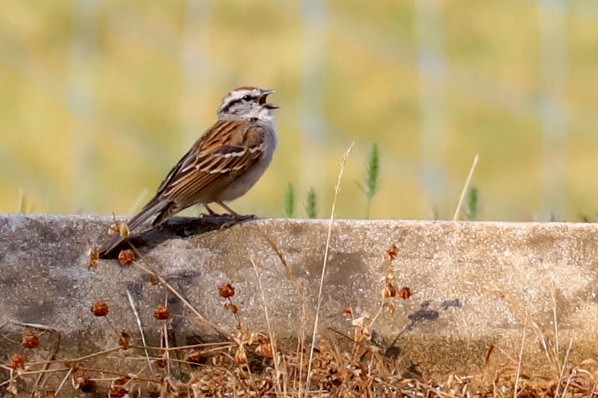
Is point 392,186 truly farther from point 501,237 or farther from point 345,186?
point 501,237

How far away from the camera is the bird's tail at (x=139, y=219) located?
4.25 m

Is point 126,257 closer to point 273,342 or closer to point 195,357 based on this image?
point 195,357

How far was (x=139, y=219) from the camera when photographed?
15.0 feet

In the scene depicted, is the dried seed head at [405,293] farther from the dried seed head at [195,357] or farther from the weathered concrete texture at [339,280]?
the dried seed head at [195,357]

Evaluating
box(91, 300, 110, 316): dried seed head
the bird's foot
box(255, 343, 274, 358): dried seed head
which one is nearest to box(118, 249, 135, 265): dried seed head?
box(91, 300, 110, 316): dried seed head

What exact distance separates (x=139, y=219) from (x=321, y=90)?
34.6ft

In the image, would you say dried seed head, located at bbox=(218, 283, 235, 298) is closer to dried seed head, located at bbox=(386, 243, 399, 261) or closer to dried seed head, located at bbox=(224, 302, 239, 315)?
dried seed head, located at bbox=(224, 302, 239, 315)

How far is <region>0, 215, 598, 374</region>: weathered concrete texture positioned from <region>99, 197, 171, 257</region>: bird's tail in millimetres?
43

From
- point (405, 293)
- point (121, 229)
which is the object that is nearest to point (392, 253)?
point (405, 293)

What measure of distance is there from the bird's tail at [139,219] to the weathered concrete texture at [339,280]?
4cm

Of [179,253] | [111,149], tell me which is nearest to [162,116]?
[111,149]

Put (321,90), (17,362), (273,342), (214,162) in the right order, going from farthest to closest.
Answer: (321,90)
(214,162)
(17,362)
(273,342)

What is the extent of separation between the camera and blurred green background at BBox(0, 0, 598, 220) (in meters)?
14.1

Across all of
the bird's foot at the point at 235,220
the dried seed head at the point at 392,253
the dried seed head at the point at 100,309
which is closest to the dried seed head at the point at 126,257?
the dried seed head at the point at 100,309
